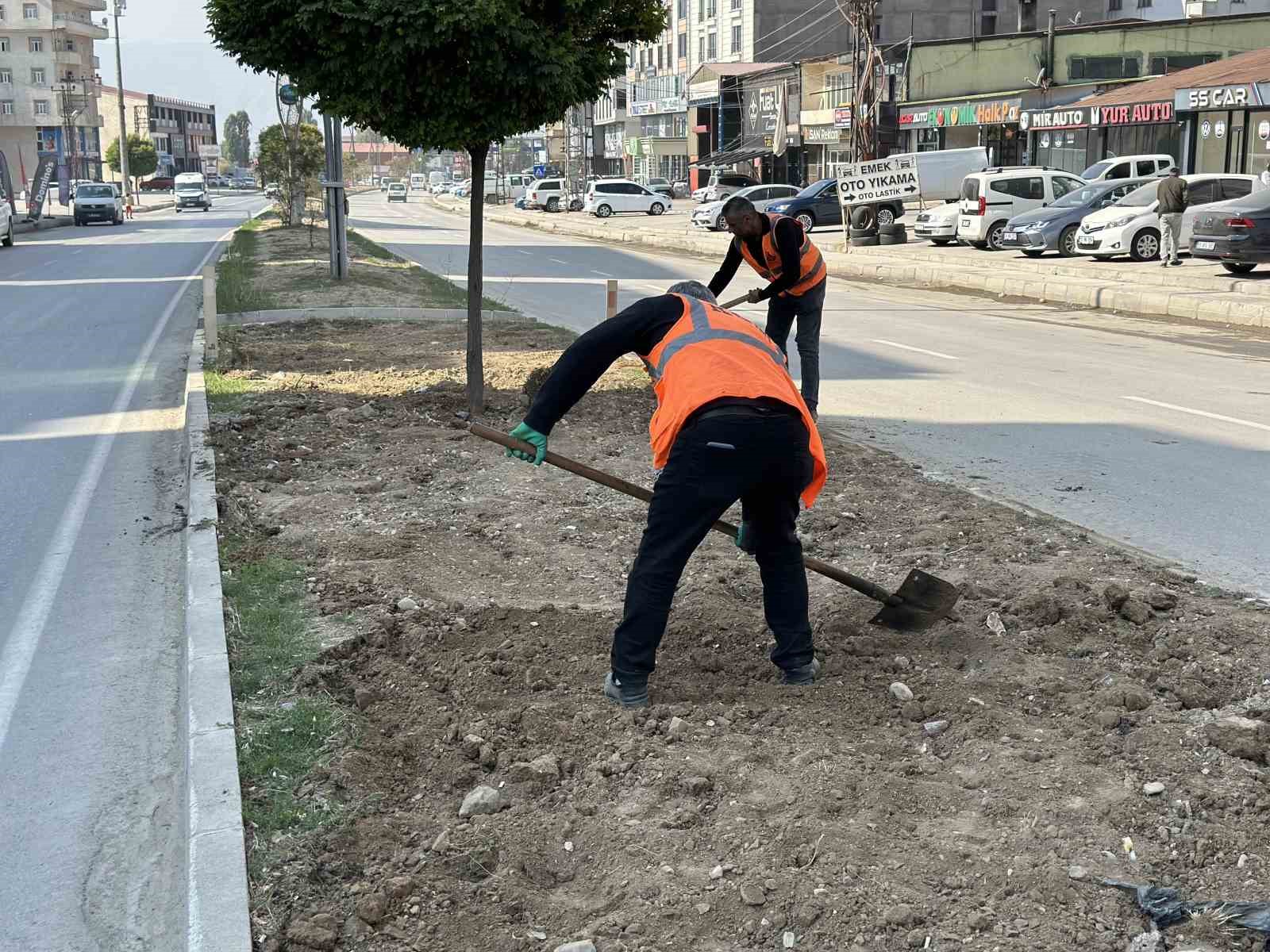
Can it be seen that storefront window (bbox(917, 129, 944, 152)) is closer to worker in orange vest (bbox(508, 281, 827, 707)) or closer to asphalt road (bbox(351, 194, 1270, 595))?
asphalt road (bbox(351, 194, 1270, 595))

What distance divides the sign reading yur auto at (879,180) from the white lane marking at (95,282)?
13374 mm

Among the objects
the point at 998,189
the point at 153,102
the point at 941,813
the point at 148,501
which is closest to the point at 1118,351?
the point at 148,501

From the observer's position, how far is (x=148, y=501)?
804cm

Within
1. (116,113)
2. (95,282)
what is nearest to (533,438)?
(95,282)

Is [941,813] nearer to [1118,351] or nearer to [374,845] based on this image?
[374,845]

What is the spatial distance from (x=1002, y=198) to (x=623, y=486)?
1062 inches

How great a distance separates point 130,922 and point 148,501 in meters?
4.86

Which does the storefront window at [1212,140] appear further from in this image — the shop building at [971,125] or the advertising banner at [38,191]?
the advertising banner at [38,191]

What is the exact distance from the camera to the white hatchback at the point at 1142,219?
948 inches

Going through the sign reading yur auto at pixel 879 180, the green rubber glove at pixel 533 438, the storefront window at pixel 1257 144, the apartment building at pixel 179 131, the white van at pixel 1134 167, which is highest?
the apartment building at pixel 179 131

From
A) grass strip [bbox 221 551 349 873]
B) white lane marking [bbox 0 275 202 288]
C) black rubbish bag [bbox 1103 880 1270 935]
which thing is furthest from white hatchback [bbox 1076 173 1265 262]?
black rubbish bag [bbox 1103 880 1270 935]

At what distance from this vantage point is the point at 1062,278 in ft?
72.3

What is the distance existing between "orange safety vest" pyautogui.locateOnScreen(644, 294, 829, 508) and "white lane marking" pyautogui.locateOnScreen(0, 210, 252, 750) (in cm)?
258

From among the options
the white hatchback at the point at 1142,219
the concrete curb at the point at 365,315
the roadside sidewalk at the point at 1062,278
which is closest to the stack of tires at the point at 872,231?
the roadside sidewalk at the point at 1062,278
